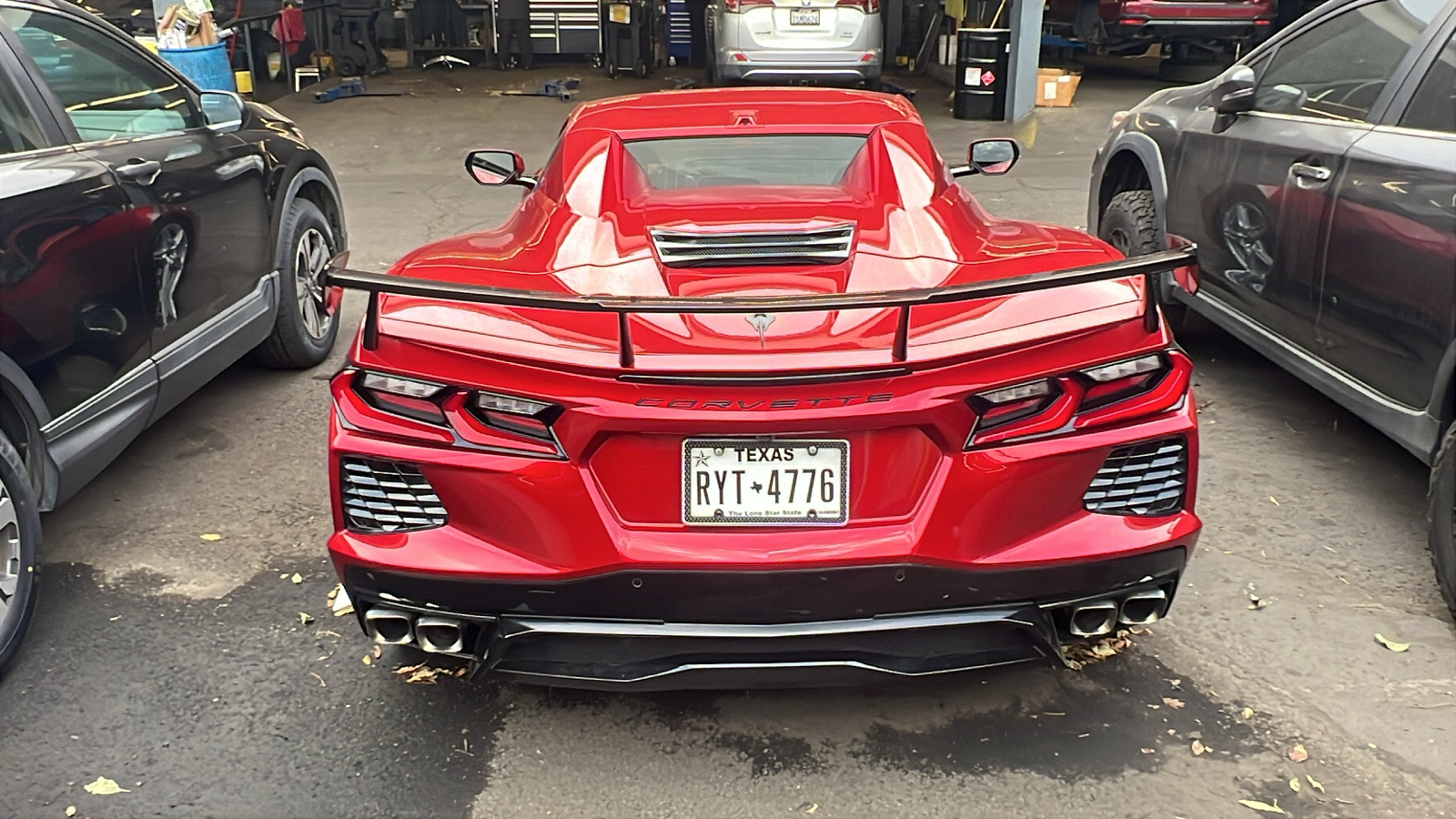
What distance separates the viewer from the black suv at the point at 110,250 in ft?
11.0

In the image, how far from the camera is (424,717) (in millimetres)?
3057

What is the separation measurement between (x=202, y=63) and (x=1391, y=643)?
962 centimetres

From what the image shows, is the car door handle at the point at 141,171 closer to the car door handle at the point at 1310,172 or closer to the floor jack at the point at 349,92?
the car door handle at the point at 1310,172

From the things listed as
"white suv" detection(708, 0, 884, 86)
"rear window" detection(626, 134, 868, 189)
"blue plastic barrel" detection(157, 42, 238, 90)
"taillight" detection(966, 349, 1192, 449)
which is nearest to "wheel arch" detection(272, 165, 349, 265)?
"rear window" detection(626, 134, 868, 189)

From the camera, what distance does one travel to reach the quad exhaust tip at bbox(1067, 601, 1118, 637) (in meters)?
2.68

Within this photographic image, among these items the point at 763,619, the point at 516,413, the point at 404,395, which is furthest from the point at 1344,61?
the point at 404,395

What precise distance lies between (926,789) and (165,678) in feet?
6.66

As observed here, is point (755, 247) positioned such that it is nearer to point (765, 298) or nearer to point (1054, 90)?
point (765, 298)

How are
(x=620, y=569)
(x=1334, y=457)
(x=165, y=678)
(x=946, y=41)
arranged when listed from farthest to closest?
1. (x=946, y=41)
2. (x=1334, y=457)
3. (x=165, y=678)
4. (x=620, y=569)

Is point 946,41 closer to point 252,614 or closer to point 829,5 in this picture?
point 829,5

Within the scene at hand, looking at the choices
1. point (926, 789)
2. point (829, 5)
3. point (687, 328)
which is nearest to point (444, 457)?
point (687, 328)

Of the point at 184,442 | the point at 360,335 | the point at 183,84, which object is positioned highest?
the point at 183,84

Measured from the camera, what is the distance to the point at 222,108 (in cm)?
496

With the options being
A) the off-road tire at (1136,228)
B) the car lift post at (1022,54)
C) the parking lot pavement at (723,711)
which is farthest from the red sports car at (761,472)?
the car lift post at (1022,54)
